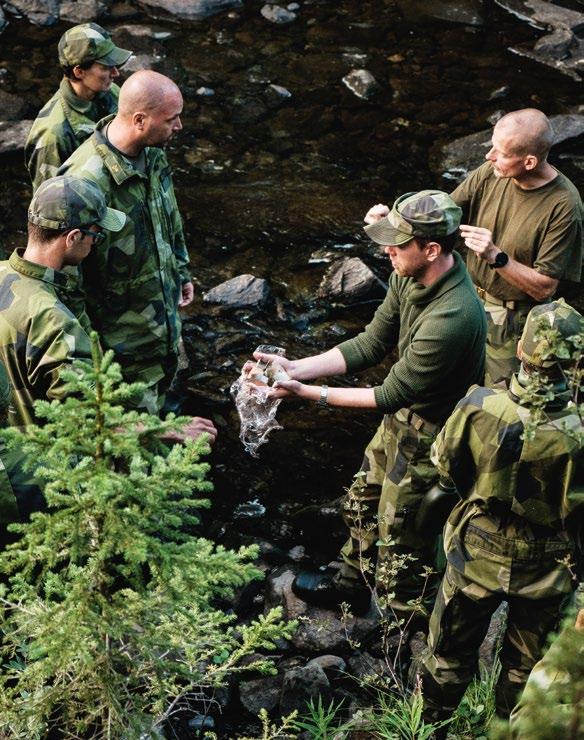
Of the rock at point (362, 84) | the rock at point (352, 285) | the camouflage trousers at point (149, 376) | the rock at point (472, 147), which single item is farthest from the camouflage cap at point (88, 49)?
the rock at point (362, 84)

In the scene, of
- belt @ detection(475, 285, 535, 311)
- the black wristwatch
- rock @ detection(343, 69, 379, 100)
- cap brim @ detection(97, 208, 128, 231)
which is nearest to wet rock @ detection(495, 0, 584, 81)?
rock @ detection(343, 69, 379, 100)

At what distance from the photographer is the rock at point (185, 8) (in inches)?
550

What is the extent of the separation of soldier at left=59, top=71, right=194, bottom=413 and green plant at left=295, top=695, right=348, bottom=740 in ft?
6.92

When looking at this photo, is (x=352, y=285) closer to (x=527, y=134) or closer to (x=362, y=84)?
(x=527, y=134)

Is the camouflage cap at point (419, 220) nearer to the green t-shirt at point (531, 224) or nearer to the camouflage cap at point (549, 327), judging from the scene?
the camouflage cap at point (549, 327)

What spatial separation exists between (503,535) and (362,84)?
8.93m

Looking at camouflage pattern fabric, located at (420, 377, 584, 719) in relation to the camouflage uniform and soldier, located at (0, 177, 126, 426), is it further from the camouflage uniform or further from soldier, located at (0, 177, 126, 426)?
soldier, located at (0, 177, 126, 426)

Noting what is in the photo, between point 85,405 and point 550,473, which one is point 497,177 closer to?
point 550,473

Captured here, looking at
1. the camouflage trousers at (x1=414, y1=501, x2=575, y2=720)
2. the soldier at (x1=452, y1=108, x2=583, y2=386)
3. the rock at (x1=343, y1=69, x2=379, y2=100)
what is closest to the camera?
the camouflage trousers at (x1=414, y1=501, x2=575, y2=720)

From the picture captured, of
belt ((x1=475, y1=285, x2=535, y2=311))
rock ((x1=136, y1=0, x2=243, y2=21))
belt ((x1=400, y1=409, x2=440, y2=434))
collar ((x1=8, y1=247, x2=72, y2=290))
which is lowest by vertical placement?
rock ((x1=136, y1=0, x2=243, y2=21))

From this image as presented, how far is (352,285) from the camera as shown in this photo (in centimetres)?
902

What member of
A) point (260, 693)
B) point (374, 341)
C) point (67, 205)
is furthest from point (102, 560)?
point (374, 341)

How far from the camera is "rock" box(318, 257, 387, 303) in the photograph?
29.6ft

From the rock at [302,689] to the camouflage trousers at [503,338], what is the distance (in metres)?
2.29
